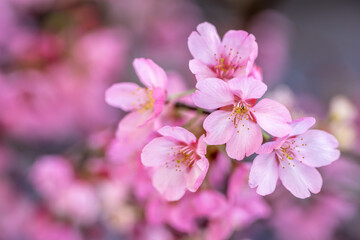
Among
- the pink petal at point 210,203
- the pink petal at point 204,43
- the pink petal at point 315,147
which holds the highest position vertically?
the pink petal at point 204,43

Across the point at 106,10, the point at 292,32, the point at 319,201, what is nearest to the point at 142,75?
the point at 319,201

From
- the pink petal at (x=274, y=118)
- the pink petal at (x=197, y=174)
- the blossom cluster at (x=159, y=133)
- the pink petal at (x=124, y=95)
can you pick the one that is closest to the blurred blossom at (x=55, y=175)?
the blossom cluster at (x=159, y=133)

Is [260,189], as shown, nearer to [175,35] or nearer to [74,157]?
[74,157]

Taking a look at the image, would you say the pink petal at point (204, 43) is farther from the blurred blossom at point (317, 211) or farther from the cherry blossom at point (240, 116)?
the blurred blossom at point (317, 211)

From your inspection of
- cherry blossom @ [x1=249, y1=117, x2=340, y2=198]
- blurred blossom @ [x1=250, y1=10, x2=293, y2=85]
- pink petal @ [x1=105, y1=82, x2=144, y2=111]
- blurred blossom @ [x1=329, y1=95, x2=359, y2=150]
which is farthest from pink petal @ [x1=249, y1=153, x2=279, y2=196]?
A: blurred blossom @ [x1=250, y1=10, x2=293, y2=85]

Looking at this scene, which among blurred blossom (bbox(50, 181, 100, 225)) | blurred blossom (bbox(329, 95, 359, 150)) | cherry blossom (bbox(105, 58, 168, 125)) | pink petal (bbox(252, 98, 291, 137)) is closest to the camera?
pink petal (bbox(252, 98, 291, 137))

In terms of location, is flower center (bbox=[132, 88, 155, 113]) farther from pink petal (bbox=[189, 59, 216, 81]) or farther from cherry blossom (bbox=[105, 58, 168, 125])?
pink petal (bbox=[189, 59, 216, 81])
